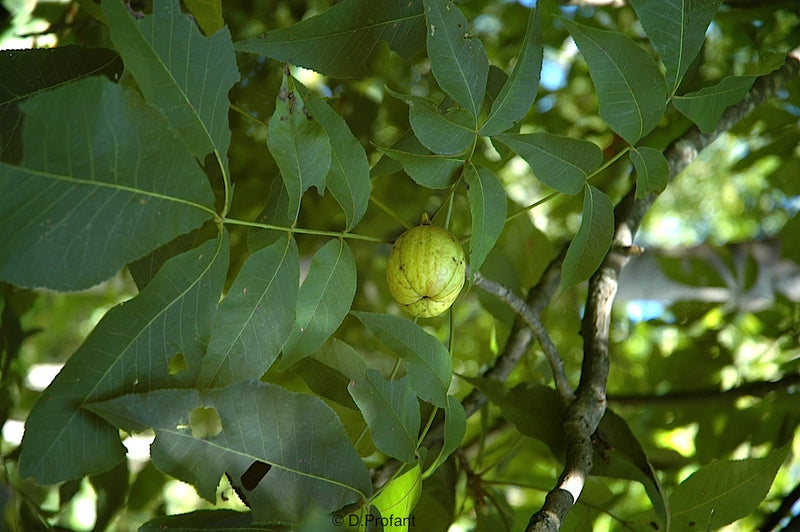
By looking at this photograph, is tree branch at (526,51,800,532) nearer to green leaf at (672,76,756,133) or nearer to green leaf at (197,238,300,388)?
green leaf at (672,76,756,133)

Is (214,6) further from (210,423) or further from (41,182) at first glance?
(210,423)

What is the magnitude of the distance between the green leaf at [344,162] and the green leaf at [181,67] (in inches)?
4.4

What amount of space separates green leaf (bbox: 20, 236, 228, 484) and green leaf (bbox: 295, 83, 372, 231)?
0.67 feet

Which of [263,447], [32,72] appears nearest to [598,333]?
[263,447]

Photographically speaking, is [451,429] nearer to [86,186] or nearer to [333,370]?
[333,370]

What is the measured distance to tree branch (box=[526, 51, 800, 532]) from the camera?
3.38 ft

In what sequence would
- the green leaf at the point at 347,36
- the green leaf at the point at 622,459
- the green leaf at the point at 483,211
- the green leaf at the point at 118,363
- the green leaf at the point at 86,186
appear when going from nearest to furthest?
1. the green leaf at the point at 86,186
2. the green leaf at the point at 118,363
3. the green leaf at the point at 483,211
4. the green leaf at the point at 347,36
5. the green leaf at the point at 622,459

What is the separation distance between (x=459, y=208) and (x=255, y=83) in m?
1.05

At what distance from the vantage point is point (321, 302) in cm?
104

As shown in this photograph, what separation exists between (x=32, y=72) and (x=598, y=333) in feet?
3.58

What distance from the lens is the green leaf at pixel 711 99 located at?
110cm

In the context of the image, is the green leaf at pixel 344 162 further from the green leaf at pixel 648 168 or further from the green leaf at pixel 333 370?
the green leaf at pixel 648 168

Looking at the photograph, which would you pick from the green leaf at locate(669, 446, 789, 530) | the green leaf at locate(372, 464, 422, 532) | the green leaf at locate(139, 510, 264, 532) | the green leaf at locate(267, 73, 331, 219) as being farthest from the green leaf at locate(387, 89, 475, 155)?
the green leaf at locate(669, 446, 789, 530)

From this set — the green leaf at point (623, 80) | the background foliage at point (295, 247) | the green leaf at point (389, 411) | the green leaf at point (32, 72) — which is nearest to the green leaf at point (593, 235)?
the background foliage at point (295, 247)
